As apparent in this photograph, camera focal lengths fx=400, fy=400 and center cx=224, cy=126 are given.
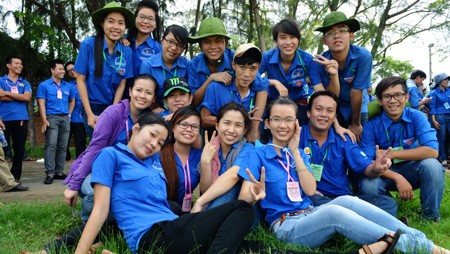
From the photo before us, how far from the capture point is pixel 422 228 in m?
3.48

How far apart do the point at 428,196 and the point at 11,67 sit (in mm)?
6514

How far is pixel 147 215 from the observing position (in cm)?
270

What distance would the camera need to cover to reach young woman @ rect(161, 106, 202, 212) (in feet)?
11.1

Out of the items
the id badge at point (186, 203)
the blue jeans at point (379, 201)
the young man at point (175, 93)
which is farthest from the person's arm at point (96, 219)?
the blue jeans at point (379, 201)

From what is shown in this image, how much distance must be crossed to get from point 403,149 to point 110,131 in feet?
9.16

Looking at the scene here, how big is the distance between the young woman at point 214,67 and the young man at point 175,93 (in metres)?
0.25

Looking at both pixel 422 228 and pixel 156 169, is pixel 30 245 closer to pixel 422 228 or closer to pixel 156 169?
pixel 156 169

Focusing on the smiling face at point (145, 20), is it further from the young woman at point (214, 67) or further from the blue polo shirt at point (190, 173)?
the blue polo shirt at point (190, 173)

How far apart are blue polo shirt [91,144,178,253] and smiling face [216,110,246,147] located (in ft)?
2.73

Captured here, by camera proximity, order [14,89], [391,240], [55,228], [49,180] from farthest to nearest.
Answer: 1. [14,89]
2. [49,180]
3. [55,228]
4. [391,240]

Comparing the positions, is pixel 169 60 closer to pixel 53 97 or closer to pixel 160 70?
pixel 160 70

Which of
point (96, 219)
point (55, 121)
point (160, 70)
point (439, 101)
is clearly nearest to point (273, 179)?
point (96, 219)

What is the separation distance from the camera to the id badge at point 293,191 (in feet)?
10.2

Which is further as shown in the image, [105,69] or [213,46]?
[105,69]
